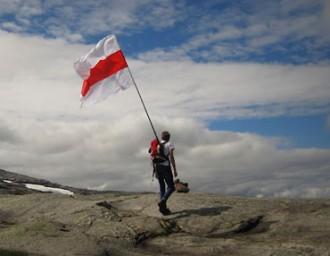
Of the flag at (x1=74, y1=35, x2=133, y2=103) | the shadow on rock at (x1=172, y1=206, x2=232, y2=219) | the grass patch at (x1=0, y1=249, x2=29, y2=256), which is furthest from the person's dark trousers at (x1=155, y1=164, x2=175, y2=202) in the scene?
the grass patch at (x1=0, y1=249, x2=29, y2=256)

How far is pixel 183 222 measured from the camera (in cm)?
2075

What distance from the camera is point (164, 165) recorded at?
22.0 meters

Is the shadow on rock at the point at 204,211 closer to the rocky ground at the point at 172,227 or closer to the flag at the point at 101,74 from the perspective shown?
the rocky ground at the point at 172,227

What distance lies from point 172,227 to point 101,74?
8.26m

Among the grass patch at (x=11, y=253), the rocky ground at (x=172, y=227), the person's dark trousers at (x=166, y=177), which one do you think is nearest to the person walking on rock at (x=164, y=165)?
the person's dark trousers at (x=166, y=177)

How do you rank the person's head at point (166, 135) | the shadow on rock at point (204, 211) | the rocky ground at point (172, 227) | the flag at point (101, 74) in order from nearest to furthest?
the rocky ground at point (172, 227), the shadow on rock at point (204, 211), the person's head at point (166, 135), the flag at point (101, 74)

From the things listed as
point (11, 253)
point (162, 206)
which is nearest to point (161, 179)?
point (162, 206)

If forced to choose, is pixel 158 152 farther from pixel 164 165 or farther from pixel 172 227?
pixel 172 227

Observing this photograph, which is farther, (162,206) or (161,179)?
(161,179)

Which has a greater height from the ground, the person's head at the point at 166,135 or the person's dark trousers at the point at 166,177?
the person's head at the point at 166,135

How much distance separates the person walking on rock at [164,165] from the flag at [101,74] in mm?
3542

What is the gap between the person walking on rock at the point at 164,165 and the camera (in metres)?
21.7

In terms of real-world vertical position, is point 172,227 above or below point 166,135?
below

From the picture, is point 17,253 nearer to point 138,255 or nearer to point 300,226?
point 138,255
